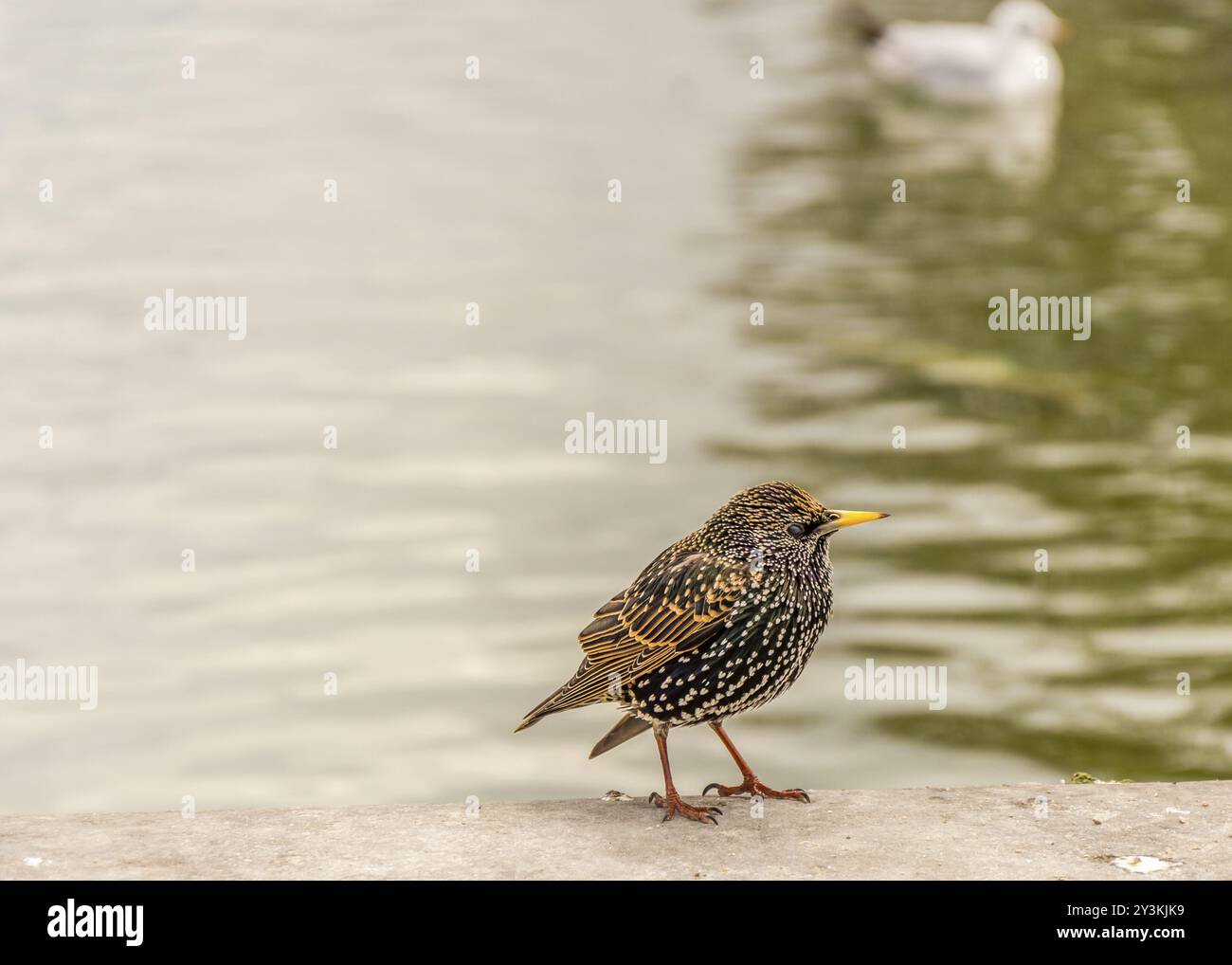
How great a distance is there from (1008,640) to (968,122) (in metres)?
10.3

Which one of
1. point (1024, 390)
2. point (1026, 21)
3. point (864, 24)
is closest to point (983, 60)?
point (1026, 21)

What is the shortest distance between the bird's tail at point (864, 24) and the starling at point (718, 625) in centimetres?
1533

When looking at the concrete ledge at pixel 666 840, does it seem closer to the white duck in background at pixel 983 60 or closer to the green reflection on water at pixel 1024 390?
the green reflection on water at pixel 1024 390

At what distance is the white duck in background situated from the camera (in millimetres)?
17656

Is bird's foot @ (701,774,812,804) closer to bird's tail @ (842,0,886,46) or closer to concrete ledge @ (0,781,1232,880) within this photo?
concrete ledge @ (0,781,1232,880)

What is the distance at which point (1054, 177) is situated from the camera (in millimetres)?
15086

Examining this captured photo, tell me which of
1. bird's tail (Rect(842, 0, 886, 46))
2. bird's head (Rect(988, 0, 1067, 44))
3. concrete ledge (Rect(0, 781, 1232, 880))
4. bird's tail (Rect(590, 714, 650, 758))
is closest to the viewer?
concrete ledge (Rect(0, 781, 1232, 880))

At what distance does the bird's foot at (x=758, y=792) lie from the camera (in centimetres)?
450

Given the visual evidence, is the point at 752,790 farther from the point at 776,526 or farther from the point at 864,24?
the point at 864,24

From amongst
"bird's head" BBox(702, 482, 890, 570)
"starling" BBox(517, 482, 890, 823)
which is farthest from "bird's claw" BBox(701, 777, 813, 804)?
"bird's head" BBox(702, 482, 890, 570)

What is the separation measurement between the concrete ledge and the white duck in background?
46.3 feet

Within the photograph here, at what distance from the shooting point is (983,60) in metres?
17.6

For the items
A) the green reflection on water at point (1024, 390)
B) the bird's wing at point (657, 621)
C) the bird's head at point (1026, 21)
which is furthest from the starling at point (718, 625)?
the bird's head at point (1026, 21)
